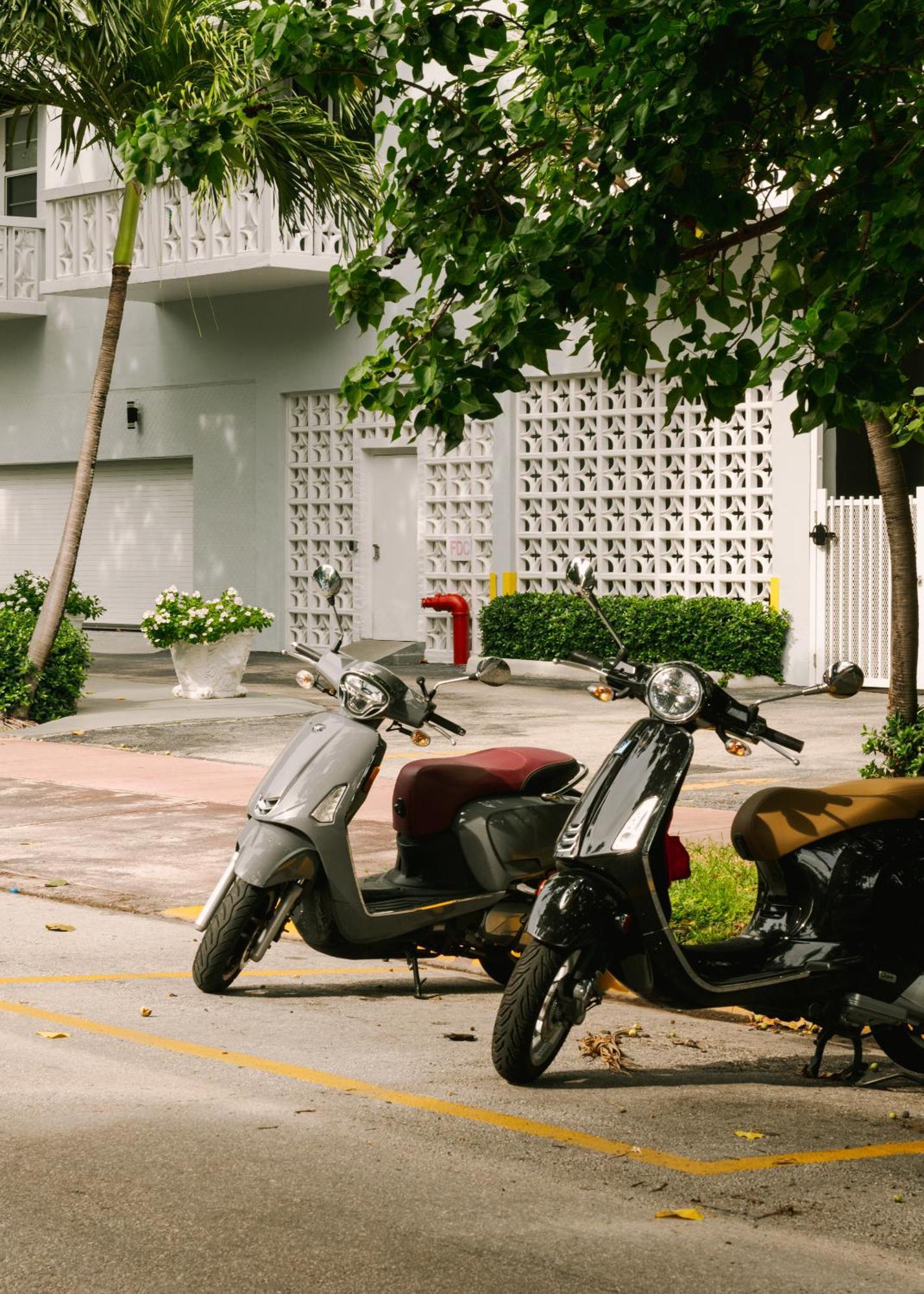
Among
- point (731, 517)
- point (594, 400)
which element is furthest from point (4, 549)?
point (731, 517)

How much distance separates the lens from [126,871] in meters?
10.1

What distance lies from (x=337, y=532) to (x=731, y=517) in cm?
611

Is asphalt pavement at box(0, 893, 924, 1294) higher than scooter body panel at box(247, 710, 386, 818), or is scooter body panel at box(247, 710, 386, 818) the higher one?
scooter body panel at box(247, 710, 386, 818)

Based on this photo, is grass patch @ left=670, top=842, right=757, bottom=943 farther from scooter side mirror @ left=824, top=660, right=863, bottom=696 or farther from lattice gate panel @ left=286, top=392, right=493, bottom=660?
lattice gate panel @ left=286, top=392, right=493, bottom=660

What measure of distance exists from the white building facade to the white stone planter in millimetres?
4335

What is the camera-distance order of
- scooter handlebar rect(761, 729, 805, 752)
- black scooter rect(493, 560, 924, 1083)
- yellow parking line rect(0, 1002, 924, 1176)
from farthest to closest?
scooter handlebar rect(761, 729, 805, 752) → black scooter rect(493, 560, 924, 1083) → yellow parking line rect(0, 1002, 924, 1176)

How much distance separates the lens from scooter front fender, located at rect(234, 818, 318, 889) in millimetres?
6910

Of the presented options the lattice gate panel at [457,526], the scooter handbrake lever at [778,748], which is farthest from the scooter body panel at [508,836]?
the lattice gate panel at [457,526]

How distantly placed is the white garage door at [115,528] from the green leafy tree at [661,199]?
19.1 m

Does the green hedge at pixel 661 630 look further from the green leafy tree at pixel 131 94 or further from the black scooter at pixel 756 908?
the black scooter at pixel 756 908

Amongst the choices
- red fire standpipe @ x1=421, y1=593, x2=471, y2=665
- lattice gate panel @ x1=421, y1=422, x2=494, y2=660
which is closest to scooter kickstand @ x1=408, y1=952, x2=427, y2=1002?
red fire standpipe @ x1=421, y1=593, x2=471, y2=665

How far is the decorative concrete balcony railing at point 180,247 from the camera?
2253cm

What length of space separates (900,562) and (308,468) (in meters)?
15.1

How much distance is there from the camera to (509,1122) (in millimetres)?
5707
